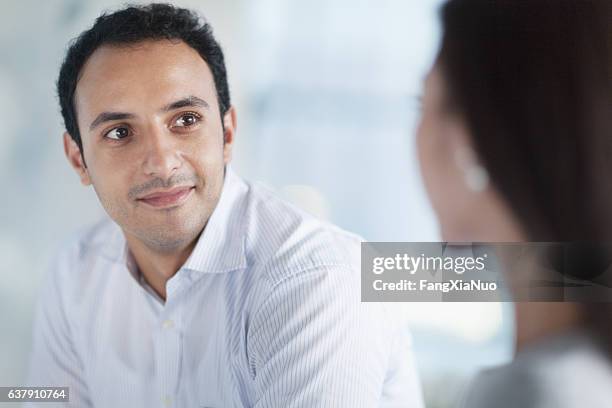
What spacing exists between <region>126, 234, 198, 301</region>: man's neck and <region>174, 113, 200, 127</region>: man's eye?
0.80 feet

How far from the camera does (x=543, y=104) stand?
136 cm

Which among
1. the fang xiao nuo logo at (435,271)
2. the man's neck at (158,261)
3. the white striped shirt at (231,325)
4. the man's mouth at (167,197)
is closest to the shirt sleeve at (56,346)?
the white striped shirt at (231,325)

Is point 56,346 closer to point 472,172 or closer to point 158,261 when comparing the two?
point 158,261

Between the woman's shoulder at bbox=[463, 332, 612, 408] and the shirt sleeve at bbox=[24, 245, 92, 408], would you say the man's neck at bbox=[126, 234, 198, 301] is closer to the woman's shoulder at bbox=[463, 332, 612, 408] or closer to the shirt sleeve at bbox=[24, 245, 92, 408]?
the shirt sleeve at bbox=[24, 245, 92, 408]

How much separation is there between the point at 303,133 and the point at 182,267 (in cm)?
36

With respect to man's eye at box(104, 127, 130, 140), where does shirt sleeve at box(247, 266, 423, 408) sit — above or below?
below

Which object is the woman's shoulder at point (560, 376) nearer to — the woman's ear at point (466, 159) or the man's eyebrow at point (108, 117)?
the woman's ear at point (466, 159)

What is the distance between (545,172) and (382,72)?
38 centimetres

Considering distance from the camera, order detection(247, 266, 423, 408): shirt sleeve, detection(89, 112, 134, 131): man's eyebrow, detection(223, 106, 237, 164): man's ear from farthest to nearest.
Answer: detection(223, 106, 237, 164): man's ear, detection(89, 112, 134, 131): man's eyebrow, detection(247, 266, 423, 408): shirt sleeve

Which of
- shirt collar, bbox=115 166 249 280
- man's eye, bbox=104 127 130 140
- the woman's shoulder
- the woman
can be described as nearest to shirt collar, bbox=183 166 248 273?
shirt collar, bbox=115 166 249 280

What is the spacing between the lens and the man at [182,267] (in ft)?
3.94

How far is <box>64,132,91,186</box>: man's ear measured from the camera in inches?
53.1

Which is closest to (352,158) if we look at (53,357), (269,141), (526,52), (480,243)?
(269,141)

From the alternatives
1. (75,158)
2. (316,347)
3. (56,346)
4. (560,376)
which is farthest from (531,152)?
(56,346)
